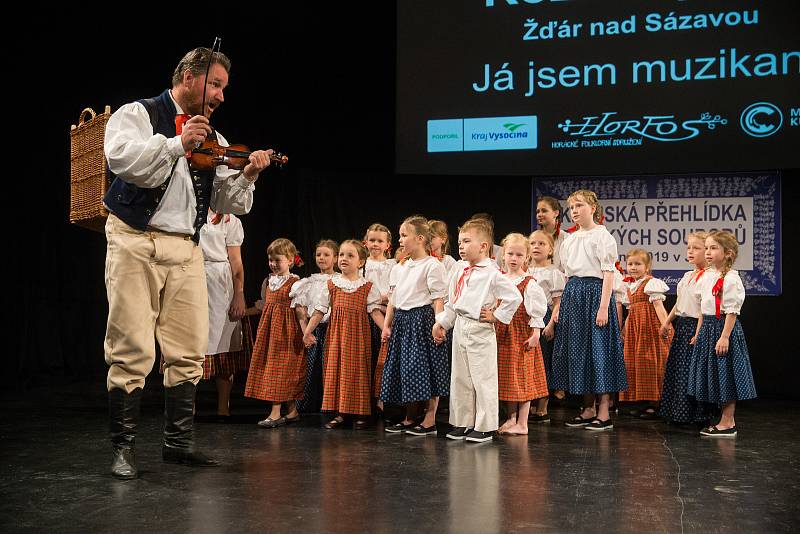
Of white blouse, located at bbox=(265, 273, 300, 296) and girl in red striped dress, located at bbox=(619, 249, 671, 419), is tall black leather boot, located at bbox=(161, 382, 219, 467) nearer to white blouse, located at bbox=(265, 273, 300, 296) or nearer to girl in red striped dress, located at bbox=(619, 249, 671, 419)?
white blouse, located at bbox=(265, 273, 300, 296)

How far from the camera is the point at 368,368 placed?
15.1ft

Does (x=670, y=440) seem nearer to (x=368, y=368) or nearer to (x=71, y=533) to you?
(x=368, y=368)

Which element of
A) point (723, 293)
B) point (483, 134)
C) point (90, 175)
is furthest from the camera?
point (483, 134)

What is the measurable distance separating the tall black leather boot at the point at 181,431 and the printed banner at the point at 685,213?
12.7 feet

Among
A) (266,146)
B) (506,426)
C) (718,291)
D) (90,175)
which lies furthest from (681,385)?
(266,146)

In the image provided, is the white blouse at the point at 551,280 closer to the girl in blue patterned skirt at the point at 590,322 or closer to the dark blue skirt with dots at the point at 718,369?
the girl in blue patterned skirt at the point at 590,322

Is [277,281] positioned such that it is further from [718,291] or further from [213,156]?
[718,291]

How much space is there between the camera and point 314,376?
505 cm

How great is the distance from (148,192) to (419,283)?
1.72 m

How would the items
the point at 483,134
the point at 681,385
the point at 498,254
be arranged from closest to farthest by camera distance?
the point at 681,385
the point at 498,254
the point at 483,134

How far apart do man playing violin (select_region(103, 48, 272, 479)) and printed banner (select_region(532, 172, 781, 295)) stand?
3781 mm

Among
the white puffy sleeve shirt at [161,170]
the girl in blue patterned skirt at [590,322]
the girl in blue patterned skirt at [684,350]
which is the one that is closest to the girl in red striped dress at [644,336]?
the girl in blue patterned skirt at [684,350]

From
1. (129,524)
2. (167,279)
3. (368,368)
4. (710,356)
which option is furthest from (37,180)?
(710,356)

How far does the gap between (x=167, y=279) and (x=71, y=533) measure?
42.3 inches
